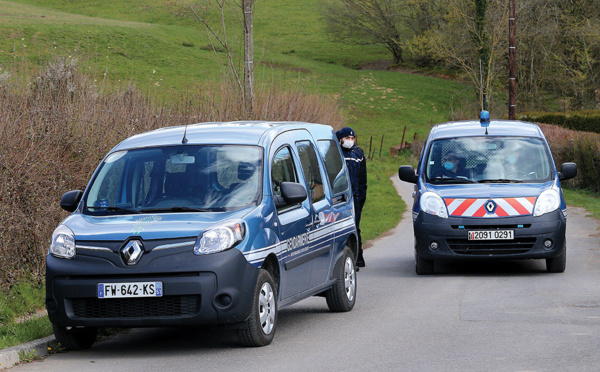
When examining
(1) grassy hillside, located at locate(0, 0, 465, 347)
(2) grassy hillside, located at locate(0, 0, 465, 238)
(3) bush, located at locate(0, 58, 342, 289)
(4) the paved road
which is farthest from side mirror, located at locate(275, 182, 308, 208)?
(2) grassy hillside, located at locate(0, 0, 465, 238)

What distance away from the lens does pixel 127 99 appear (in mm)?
15531

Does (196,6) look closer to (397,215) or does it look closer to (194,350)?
(397,215)

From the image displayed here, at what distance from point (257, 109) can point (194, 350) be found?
13.4 meters

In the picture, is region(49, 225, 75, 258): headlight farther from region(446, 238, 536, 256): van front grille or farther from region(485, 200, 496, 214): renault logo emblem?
region(485, 200, 496, 214): renault logo emblem

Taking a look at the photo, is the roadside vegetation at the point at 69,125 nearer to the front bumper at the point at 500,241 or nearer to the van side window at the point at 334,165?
the van side window at the point at 334,165

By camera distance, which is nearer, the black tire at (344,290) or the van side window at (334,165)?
the black tire at (344,290)

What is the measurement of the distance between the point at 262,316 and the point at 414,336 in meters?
1.41

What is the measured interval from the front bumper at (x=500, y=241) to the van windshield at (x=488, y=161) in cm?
87

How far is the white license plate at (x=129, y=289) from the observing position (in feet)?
24.9

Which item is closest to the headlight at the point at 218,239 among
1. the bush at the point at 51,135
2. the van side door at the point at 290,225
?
the van side door at the point at 290,225

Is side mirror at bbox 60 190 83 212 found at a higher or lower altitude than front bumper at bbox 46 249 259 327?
higher

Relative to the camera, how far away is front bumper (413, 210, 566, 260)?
1262 cm

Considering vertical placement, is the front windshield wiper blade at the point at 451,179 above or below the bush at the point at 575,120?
above

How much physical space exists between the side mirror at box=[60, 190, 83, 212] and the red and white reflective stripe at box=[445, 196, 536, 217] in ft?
18.8
